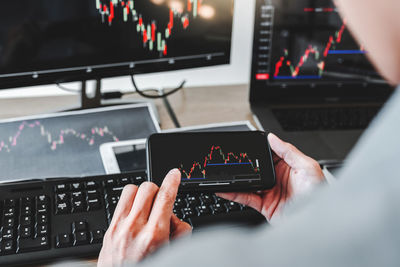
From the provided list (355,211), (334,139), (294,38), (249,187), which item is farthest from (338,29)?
(355,211)

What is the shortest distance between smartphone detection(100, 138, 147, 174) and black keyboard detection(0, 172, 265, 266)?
7 cm

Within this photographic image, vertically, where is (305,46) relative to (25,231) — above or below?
above

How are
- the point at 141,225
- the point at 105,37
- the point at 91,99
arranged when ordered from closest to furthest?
the point at 141,225
the point at 105,37
the point at 91,99

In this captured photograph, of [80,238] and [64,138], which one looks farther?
[64,138]

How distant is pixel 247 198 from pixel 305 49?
0.42 metres

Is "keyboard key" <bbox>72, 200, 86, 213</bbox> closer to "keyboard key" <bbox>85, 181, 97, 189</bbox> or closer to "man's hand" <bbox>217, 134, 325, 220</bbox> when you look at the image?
"keyboard key" <bbox>85, 181, 97, 189</bbox>

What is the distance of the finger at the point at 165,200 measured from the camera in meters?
0.50

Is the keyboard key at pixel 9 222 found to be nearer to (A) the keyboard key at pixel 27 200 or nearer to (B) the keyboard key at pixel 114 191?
(A) the keyboard key at pixel 27 200

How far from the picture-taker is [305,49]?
0.96m

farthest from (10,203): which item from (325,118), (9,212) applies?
(325,118)

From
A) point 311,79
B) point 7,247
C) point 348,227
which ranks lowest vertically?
point 7,247

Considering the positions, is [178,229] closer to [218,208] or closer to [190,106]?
[218,208]

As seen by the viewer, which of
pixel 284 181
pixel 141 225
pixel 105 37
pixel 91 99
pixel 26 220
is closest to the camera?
pixel 141 225

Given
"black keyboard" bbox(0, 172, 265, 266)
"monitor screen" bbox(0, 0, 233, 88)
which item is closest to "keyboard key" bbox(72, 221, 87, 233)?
"black keyboard" bbox(0, 172, 265, 266)
